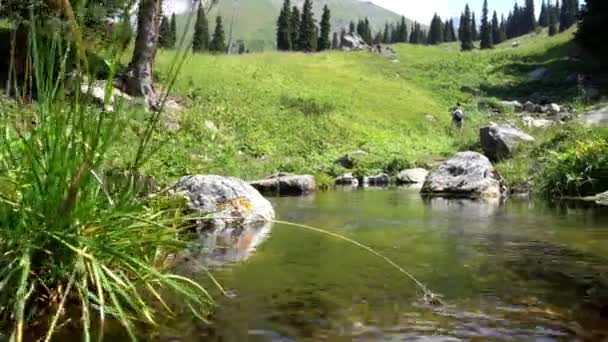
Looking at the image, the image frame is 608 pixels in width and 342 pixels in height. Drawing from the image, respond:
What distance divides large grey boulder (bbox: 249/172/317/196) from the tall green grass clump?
1490cm

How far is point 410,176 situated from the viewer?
24.6 metres

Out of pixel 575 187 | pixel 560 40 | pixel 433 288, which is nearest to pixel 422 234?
pixel 433 288

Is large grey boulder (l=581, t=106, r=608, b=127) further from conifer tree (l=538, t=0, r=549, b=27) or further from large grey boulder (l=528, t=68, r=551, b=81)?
conifer tree (l=538, t=0, r=549, b=27)

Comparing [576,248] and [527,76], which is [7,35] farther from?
[527,76]

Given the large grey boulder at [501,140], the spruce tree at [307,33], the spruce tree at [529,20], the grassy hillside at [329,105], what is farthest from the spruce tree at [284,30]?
the spruce tree at [529,20]

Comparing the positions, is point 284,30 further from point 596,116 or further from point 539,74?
point 596,116

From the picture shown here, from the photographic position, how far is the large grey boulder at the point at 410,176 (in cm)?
2434

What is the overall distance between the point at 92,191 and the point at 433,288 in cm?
321

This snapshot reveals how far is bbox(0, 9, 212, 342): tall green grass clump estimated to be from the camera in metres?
3.57

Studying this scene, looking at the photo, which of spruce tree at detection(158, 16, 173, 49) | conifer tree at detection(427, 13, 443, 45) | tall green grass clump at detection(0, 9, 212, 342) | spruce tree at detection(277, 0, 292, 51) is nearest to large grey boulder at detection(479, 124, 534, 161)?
spruce tree at detection(158, 16, 173, 49)

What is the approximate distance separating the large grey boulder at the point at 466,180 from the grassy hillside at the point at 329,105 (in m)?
6.61

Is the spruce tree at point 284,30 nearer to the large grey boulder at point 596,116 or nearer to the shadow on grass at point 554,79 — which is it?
the shadow on grass at point 554,79

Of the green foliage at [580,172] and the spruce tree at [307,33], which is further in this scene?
the spruce tree at [307,33]

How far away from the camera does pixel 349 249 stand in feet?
26.3
